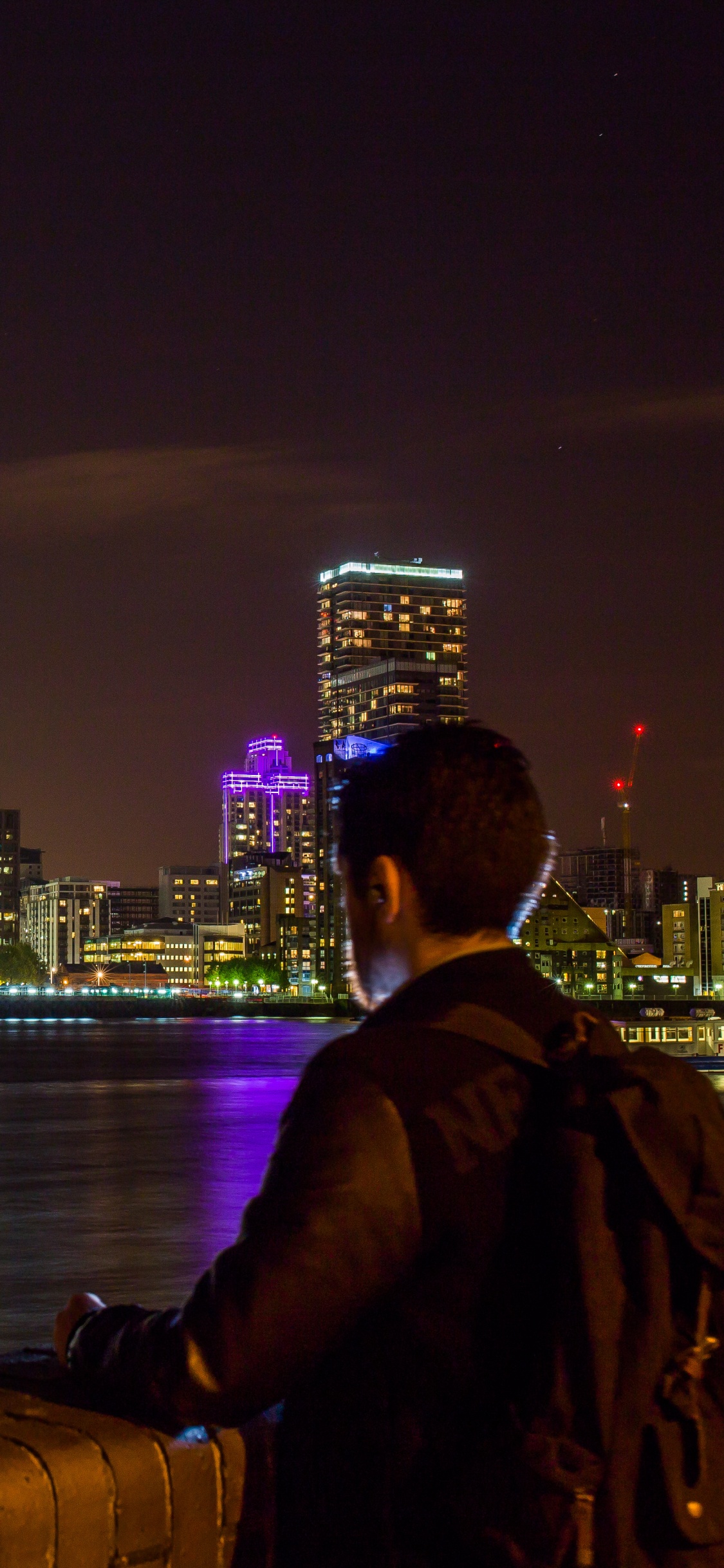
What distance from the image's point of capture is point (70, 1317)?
8.20ft

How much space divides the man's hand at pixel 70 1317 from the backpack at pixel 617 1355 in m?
0.71

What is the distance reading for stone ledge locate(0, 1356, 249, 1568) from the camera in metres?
2.33

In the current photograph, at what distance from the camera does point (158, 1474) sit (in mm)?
2473

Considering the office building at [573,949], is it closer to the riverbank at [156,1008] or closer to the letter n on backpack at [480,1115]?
the riverbank at [156,1008]

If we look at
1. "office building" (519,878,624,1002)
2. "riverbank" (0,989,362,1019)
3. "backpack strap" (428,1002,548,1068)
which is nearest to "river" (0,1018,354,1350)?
"backpack strap" (428,1002,548,1068)

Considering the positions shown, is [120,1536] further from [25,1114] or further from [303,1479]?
[25,1114]

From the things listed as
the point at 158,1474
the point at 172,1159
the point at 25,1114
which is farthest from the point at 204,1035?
the point at 158,1474

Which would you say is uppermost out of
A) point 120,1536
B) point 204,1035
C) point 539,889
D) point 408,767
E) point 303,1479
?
point 408,767

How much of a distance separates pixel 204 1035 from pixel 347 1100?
356 feet

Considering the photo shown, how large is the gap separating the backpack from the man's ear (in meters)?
0.45

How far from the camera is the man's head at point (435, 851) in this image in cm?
241

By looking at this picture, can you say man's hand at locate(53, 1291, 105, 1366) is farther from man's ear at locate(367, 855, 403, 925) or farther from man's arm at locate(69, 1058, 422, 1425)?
man's ear at locate(367, 855, 403, 925)

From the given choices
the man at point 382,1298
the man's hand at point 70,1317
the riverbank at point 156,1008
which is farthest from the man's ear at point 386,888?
the riverbank at point 156,1008

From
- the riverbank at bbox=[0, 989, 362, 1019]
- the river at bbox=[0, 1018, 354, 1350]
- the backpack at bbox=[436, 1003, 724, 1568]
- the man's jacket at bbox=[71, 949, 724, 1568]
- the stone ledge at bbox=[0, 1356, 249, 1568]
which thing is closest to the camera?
the backpack at bbox=[436, 1003, 724, 1568]
